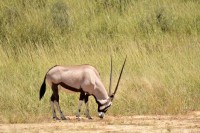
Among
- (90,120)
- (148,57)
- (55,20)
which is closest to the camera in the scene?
(90,120)

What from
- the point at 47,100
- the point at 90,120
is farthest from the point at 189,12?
the point at 90,120

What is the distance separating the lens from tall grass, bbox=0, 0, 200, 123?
11531 millimetres

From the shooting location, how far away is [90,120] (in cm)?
999

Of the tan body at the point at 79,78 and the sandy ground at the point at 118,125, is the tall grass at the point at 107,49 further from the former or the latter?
the tan body at the point at 79,78

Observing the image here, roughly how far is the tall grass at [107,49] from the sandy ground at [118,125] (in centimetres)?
62

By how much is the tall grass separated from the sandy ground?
0.62 meters

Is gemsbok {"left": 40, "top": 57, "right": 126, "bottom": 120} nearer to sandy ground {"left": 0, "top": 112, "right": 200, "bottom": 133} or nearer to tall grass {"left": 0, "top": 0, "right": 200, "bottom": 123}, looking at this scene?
sandy ground {"left": 0, "top": 112, "right": 200, "bottom": 133}

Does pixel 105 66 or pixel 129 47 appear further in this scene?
pixel 129 47

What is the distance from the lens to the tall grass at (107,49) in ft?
37.8

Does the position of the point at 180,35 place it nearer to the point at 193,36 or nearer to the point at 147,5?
the point at 193,36

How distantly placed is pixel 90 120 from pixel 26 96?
2091 mm

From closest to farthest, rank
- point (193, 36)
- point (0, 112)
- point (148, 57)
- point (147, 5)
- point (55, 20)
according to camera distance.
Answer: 1. point (0, 112)
2. point (148, 57)
3. point (193, 36)
4. point (55, 20)
5. point (147, 5)

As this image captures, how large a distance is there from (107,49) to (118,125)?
21.2 feet

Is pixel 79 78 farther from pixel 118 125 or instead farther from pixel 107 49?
pixel 107 49
